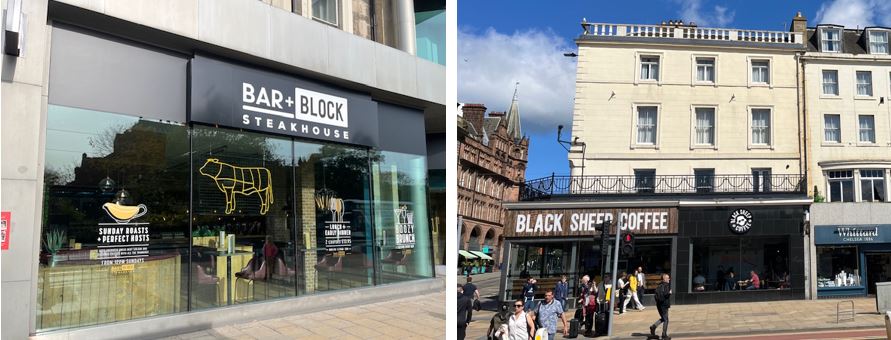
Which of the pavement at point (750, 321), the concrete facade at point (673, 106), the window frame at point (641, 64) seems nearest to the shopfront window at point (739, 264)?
the pavement at point (750, 321)

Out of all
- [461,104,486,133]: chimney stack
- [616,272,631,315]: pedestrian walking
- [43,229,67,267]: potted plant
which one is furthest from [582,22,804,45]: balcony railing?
[43,229,67,267]: potted plant

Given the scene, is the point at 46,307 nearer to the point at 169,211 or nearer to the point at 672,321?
the point at 169,211

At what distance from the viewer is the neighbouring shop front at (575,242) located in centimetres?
2188

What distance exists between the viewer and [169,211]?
10.9 m

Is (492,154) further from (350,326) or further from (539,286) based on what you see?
(350,326)

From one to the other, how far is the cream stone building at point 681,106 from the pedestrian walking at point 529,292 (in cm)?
636

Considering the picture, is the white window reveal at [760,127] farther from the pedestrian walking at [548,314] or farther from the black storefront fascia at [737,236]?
the pedestrian walking at [548,314]

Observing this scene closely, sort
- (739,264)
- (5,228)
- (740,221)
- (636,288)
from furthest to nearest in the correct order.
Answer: (739,264), (740,221), (636,288), (5,228)

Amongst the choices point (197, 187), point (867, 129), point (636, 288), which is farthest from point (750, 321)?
point (197, 187)

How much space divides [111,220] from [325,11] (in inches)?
281

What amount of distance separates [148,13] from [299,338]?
567cm

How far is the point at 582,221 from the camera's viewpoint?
73.6 feet

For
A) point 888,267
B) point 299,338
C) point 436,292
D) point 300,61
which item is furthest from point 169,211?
point 888,267

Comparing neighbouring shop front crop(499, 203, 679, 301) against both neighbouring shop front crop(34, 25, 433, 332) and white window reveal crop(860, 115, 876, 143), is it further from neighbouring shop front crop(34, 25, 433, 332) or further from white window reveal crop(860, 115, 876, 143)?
white window reveal crop(860, 115, 876, 143)
